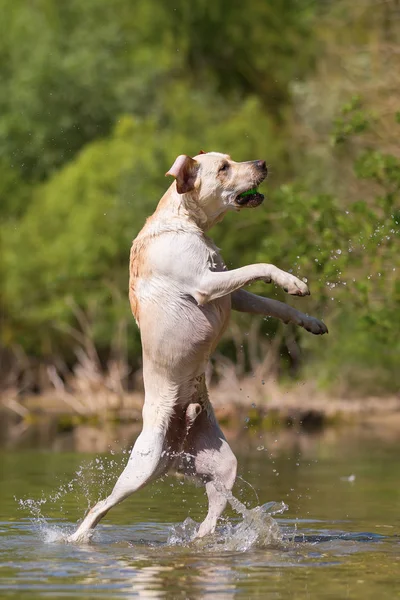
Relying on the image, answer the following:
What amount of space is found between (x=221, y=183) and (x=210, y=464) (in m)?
2.25

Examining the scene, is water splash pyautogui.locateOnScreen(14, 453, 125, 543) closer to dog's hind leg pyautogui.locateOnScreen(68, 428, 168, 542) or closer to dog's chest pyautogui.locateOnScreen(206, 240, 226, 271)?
dog's hind leg pyautogui.locateOnScreen(68, 428, 168, 542)

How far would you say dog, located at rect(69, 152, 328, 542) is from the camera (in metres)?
11.0

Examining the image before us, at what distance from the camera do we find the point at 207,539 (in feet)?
36.6

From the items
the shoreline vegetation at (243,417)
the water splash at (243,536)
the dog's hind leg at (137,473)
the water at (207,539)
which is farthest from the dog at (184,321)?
the shoreline vegetation at (243,417)

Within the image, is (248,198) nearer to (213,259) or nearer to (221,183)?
(221,183)

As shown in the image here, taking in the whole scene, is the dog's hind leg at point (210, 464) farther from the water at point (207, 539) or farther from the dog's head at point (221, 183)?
the dog's head at point (221, 183)

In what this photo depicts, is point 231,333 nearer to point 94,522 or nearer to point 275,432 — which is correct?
point 275,432

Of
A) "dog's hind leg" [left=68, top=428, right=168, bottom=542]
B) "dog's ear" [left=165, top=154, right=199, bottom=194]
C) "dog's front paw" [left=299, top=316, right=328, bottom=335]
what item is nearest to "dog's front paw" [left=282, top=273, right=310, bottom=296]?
"dog's front paw" [left=299, top=316, right=328, bottom=335]

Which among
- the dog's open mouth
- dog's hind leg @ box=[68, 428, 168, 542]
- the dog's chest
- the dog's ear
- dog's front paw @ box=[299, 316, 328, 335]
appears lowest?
dog's hind leg @ box=[68, 428, 168, 542]

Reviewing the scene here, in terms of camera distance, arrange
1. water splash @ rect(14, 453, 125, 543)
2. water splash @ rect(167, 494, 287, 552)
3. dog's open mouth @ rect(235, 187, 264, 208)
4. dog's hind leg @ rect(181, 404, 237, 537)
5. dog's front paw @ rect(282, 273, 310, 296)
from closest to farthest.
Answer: dog's front paw @ rect(282, 273, 310, 296)
water splash @ rect(167, 494, 287, 552)
dog's hind leg @ rect(181, 404, 237, 537)
dog's open mouth @ rect(235, 187, 264, 208)
water splash @ rect(14, 453, 125, 543)

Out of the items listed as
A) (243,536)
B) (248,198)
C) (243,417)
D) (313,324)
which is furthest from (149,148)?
(243,536)

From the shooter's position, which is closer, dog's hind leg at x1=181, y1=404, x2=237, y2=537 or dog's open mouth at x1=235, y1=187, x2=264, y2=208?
dog's hind leg at x1=181, y1=404, x2=237, y2=537

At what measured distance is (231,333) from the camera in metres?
34.2

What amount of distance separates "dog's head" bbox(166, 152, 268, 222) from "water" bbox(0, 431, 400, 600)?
249 centimetres
